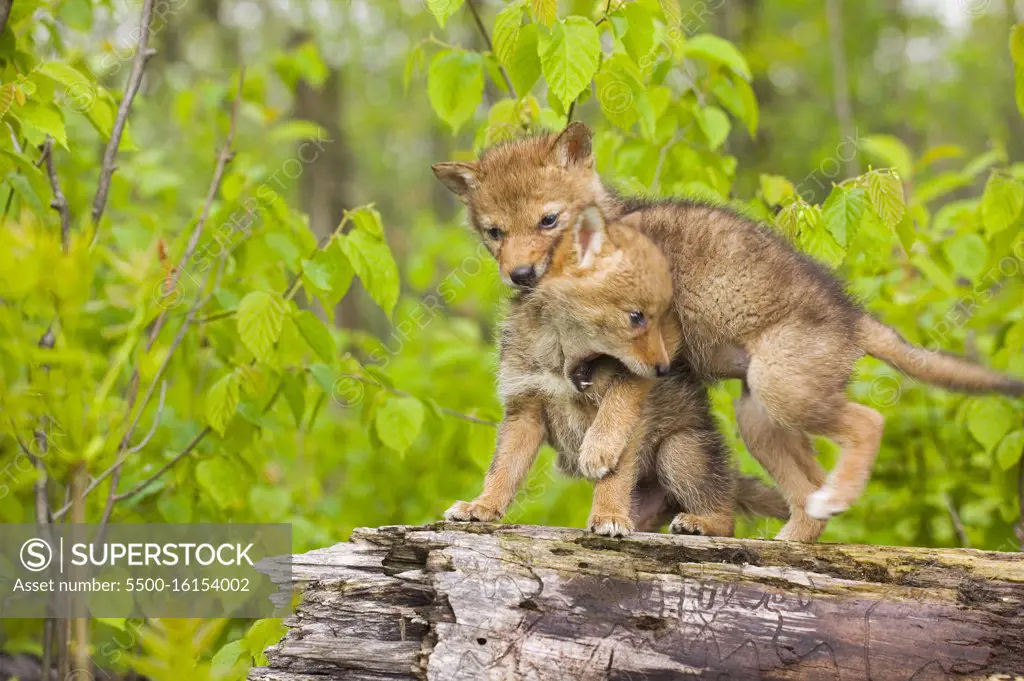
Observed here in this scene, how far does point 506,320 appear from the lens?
14.0 feet

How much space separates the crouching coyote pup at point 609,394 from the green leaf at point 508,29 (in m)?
0.74

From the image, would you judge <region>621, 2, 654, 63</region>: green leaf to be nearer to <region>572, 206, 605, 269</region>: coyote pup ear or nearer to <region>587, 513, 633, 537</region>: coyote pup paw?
<region>572, 206, 605, 269</region>: coyote pup ear

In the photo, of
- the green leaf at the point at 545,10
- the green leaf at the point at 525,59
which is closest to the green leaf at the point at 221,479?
the green leaf at the point at 525,59

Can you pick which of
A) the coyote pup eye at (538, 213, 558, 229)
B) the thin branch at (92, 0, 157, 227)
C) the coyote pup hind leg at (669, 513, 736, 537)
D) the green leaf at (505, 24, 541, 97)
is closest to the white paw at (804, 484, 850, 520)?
the coyote pup hind leg at (669, 513, 736, 537)

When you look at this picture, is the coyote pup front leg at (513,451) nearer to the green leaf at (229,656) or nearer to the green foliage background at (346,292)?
the green foliage background at (346,292)

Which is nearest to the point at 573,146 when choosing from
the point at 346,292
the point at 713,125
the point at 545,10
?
the point at 545,10

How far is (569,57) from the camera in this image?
145 inches

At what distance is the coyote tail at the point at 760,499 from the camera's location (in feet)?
14.8

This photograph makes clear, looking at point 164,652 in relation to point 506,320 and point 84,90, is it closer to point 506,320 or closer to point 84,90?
point 506,320

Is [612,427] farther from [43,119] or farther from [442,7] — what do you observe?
[43,119]

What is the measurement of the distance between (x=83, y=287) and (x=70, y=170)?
3.95m

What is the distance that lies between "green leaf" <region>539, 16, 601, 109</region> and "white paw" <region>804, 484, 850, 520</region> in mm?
1821

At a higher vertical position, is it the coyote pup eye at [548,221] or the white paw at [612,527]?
the coyote pup eye at [548,221]

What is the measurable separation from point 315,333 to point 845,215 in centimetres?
236
